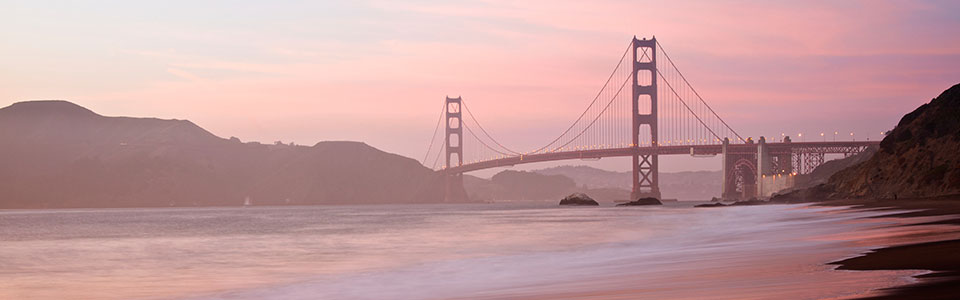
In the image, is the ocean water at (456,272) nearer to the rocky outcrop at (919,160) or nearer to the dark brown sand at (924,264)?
the dark brown sand at (924,264)

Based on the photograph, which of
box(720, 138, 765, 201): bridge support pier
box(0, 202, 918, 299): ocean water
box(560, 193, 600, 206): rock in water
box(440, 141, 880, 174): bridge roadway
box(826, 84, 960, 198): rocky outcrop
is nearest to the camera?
box(0, 202, 918, 299): ocean water

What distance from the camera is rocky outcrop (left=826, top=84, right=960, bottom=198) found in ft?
147

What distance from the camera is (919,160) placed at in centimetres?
4975

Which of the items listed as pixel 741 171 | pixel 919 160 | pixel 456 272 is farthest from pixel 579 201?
pixel 456 272

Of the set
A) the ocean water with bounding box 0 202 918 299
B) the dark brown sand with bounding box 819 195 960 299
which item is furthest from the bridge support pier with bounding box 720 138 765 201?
the dark brown sand with bounding box 819 195 960 299

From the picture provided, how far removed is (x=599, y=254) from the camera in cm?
2117

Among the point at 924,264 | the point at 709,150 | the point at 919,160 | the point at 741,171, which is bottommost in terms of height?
the point at 924,264

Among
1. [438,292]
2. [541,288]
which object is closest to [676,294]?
[541,288]

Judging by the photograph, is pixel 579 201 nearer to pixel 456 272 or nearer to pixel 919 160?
pixel 919 160

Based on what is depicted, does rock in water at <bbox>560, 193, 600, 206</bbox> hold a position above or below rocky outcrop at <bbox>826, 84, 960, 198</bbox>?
below

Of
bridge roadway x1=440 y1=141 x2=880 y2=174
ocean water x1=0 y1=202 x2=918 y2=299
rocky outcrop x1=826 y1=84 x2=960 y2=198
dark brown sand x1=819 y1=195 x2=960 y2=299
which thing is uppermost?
bridge roadway x1=440 y1=141 x2=880 y2=174

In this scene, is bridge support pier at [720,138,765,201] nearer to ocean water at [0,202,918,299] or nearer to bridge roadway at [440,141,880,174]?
bridge roadway at [440,141,880,174]

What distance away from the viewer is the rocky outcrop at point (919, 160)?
4466cm

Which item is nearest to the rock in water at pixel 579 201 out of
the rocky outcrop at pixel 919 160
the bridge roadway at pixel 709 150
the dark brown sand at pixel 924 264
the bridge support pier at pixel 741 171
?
the bridge roadway at pixel 709 150
